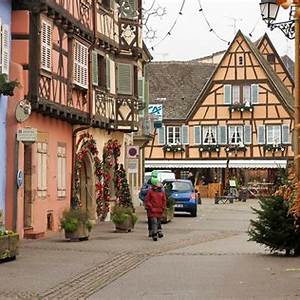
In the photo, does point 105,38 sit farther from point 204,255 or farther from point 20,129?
point 204,255

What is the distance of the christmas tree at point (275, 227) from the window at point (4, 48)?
718cm

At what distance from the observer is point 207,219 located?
37.9m

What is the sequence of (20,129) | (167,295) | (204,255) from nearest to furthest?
(167,295), (204,255), (20,129)

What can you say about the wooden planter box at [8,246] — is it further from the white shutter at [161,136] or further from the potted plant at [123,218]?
the white shutter at [161,136]

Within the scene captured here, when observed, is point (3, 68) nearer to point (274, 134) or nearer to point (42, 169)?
point (42, 169)

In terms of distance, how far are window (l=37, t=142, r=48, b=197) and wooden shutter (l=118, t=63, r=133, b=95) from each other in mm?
9773

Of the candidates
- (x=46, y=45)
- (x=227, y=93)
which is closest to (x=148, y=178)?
(x=227, y=93)

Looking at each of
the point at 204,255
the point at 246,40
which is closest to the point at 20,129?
the point at 204,255

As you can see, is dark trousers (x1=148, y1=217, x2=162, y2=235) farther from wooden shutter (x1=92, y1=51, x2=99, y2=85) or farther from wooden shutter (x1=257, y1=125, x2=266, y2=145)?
wooden shutter (x1=257, y1=125, x2=266, y2=145)

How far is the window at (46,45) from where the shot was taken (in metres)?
23.3

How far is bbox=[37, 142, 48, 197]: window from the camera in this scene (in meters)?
24.4

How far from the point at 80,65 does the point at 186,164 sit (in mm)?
44242

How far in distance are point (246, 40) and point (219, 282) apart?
188 feet

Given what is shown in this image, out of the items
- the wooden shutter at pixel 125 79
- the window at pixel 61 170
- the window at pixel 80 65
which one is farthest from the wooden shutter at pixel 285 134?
the window at pixel 61 170
